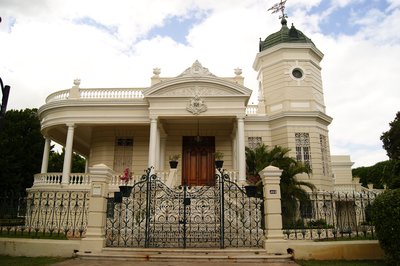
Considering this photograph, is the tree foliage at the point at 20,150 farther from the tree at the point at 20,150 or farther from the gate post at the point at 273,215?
the gate post at the point at 273,215

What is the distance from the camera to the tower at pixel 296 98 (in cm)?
1739

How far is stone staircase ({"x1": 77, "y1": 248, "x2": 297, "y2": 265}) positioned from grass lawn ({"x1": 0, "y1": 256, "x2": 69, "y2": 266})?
689 millimetres

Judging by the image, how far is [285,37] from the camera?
→ 1978 cm

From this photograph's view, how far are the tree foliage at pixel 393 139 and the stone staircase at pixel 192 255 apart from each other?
82.4ft

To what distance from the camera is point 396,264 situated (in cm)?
639

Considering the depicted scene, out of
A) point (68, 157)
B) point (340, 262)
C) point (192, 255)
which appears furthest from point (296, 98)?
point (192, 255)

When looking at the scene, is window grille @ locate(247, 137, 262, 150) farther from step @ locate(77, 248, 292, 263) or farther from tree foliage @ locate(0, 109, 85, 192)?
tree foliage @ locate(0, 109, 85, 192)

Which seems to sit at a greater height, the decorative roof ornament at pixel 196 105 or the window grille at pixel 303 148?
the decorative roof ornament at pixel 196 105

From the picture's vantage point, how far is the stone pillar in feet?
26.7

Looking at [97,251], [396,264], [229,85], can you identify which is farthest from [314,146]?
[97,251]

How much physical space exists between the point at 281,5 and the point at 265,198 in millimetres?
17494

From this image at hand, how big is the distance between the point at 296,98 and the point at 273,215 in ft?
38.0

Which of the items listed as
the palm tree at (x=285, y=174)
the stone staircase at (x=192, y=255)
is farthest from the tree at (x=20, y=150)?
the stone staircase at (x=192, y=255)

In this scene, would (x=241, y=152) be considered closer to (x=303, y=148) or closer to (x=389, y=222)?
(x=303, y=148)
